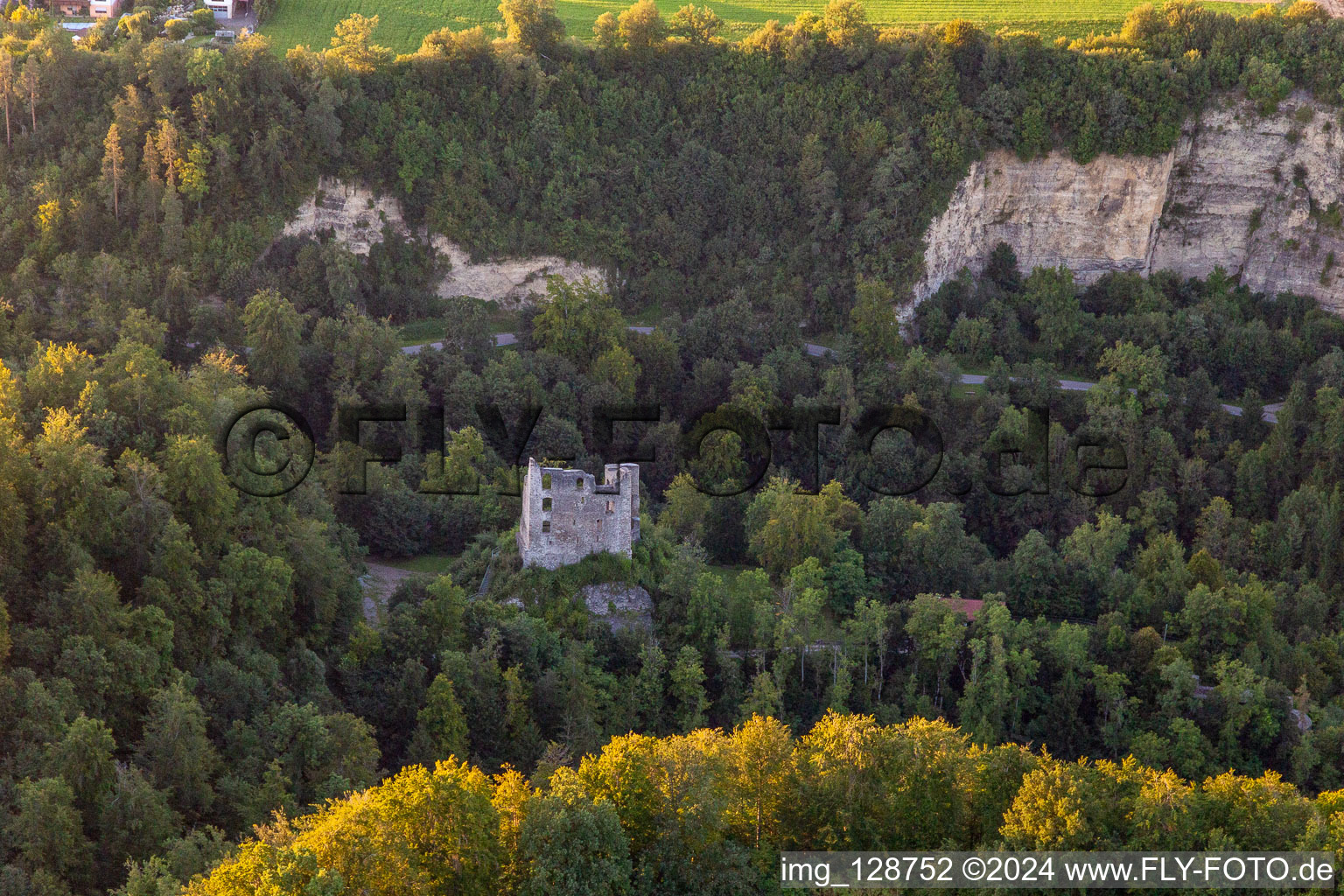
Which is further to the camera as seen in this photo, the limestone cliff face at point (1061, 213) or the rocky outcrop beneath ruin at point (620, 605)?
the limestone cliff face at point (1061, 213)

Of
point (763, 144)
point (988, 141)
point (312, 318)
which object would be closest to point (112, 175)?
point (312, 318)

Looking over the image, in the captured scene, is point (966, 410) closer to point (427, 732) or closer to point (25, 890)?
point (427, 732)

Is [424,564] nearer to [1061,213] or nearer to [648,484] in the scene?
[648,484]

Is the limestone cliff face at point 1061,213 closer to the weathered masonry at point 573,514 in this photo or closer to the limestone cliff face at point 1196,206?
the limestone cliff face at point 1196,206

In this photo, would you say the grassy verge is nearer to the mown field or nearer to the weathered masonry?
the weathered masonry

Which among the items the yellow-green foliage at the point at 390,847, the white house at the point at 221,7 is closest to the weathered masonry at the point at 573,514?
the yellow-green foliage at the point at 390,847

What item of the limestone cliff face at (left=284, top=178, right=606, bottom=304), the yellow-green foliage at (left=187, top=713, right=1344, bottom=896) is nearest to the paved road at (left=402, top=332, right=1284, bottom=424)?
the limestone cliff face at (left=284, top=178, right=606, bottom=304)
